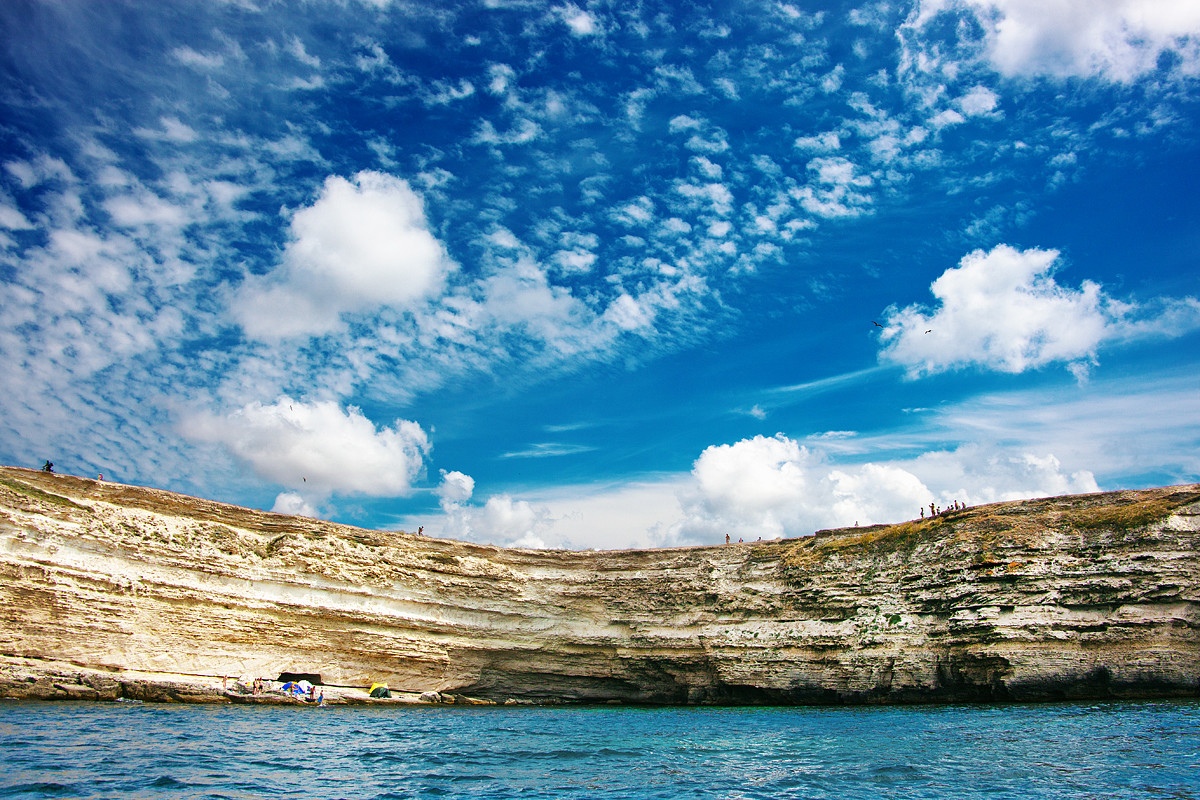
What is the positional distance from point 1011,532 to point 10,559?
55.1 meters

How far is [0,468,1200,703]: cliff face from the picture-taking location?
117 ft

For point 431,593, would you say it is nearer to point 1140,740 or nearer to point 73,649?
point 73,649

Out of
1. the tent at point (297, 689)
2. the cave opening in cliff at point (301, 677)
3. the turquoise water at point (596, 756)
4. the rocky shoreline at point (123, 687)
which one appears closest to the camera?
the turquoise water at point (596, 756)

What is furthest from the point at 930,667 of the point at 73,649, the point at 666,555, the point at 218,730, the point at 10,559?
the point at 10,559

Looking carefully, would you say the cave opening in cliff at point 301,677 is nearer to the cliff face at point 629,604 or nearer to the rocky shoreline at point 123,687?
the cliff face at point 629,604

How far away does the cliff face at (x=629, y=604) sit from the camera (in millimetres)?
35750

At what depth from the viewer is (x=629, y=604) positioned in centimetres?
5312

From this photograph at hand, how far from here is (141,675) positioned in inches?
1401

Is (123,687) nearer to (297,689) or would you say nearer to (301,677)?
(297,689)

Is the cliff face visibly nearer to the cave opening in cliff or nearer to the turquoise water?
the cave opening in cliff

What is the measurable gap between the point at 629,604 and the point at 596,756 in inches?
1242

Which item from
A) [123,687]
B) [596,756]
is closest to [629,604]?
[596,756]

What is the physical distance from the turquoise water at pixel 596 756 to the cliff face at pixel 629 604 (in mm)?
5743

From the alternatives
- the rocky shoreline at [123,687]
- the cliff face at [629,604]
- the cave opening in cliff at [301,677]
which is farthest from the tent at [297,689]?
the cliff face at [629,604]
